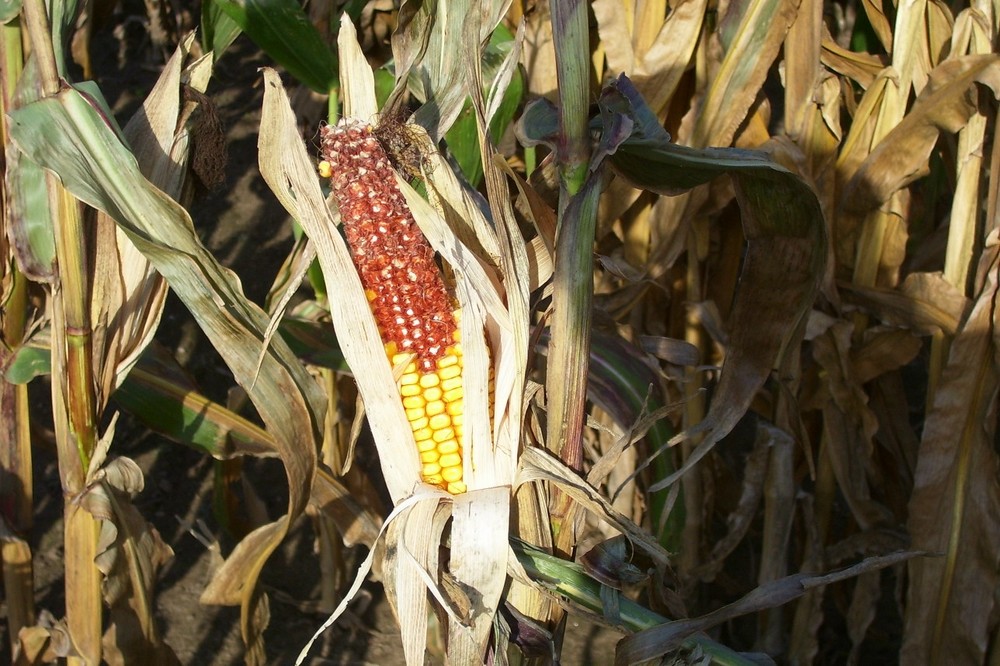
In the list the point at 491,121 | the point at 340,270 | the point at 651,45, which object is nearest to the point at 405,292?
the point at 340,270

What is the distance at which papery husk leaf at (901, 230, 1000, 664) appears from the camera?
1652mm

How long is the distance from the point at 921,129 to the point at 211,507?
1.94 metres

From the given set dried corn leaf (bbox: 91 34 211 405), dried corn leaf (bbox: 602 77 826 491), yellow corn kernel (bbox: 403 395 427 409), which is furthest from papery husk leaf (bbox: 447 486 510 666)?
dried corn leaf (bbox: 91 34 211 405)

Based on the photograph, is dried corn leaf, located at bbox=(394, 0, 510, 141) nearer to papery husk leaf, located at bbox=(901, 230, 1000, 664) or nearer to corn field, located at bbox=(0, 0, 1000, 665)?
corn field, located at bbox=(0, 0, 1000, 665)

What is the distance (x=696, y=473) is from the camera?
6.75 feet

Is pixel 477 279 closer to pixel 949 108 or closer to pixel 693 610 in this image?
pixel 949 108

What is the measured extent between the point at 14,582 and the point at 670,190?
4.63 feet

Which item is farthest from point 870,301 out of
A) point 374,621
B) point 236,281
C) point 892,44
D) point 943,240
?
point 374,621

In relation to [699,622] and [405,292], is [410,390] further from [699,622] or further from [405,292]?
[699,622]

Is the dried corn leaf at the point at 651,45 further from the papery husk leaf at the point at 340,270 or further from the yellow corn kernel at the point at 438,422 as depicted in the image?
the yellow corn kernel at the point at 438,422

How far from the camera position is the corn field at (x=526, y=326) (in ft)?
3.72

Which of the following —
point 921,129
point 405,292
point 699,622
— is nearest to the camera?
point 405,292

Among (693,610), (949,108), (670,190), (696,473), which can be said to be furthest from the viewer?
(693,610)

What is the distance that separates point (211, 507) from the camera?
2607 mm
